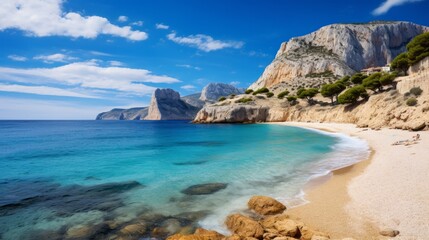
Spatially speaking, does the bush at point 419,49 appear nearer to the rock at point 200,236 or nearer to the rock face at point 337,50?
the rock at point 200,236

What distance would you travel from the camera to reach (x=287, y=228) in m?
7.68

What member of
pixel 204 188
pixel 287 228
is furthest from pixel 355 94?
pixel 287 228

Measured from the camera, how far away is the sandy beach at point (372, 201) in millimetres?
7660

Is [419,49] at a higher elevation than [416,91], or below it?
higher

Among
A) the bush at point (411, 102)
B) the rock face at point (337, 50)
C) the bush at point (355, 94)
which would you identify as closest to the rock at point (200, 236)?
the bush at point (411, 102)

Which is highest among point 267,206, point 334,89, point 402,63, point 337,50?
point 337,50

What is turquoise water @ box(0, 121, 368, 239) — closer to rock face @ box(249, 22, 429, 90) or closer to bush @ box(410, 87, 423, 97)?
bush @ box(410, 87, 423, 97)

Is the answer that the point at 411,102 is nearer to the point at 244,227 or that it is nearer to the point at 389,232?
the point at 389,232

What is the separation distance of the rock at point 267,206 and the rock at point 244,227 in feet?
5.10

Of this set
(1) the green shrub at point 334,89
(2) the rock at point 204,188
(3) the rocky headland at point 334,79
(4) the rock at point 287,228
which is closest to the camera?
(4) the rock at point 287,228

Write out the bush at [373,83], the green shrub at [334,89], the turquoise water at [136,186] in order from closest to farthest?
the turquoise water at [136,186] → the bush at [373,83] → the green shrub at [334,89]

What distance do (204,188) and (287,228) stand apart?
6649 mm

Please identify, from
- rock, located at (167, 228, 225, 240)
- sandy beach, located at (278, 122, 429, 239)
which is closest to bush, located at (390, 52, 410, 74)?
sandy beach, located at (278, 122, 429, 239)

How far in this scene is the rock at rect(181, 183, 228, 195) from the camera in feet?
42.6
